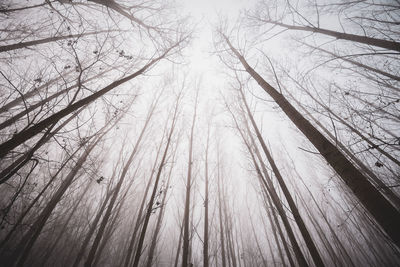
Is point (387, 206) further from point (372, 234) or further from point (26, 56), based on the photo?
point (372, 234)

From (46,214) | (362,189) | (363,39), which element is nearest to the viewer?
(362,189)

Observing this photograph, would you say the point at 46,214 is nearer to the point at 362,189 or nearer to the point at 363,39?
the point at 362,189

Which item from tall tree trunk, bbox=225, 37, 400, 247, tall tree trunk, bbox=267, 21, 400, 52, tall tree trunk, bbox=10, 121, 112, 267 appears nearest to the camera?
tall tree trunk, bbox=225, 37, 400, 247

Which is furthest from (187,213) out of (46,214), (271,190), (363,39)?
(363,39)

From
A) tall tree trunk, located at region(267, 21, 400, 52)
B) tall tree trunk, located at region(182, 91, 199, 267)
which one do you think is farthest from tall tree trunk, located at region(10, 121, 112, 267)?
tall tree trunk, located at region(267, 21, 400, 52)

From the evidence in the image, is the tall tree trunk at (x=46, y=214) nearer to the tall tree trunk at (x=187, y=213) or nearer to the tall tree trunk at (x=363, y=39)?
the tall tree trunk at (x=187, y=213)

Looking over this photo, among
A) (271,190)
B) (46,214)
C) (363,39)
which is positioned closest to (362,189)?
(271,190)

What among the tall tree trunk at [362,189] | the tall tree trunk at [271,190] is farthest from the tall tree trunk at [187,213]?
the tall tree trunk at [362,189]

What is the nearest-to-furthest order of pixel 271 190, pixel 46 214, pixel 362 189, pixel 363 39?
pixel 362 189 → pixel 363 39 → pixel 46 214 → pixel 271 190

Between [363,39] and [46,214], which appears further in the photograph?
[46,214]

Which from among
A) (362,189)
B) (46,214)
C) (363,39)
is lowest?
(362,189)

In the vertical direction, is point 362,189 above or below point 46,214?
below

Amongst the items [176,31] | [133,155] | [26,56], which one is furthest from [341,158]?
[26,56]

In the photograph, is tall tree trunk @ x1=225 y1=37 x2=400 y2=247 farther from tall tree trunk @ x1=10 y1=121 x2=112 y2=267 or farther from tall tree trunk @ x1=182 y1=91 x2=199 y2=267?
tall tree trunk @ x1=182 y1=91 x2=199 y2=267
